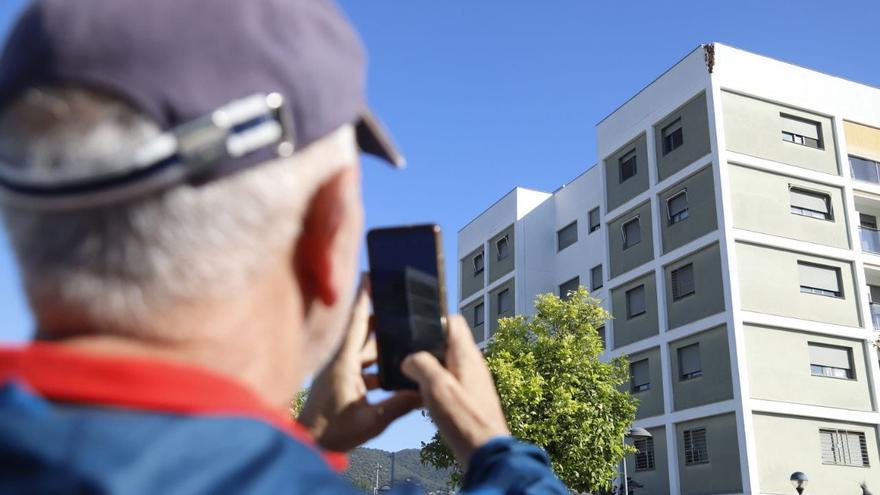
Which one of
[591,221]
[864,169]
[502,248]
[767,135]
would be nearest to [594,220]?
[591,221]

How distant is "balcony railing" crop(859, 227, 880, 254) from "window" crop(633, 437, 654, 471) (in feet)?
33.1

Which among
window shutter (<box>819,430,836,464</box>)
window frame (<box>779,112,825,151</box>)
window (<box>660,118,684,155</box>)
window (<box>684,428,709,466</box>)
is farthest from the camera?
window (<box>660,118,684,155</box>)

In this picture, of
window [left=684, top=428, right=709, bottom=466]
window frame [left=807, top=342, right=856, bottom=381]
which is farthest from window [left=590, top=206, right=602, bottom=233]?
window [left=684, top=428, right=709, bottom=466]

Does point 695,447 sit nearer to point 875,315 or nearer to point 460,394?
point 875,315

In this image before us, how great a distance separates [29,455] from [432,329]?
0.90m

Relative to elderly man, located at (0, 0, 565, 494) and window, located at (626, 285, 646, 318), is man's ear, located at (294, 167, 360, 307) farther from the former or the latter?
window, located at (626, 285, 646, 318)

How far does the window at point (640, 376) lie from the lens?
98.5ft

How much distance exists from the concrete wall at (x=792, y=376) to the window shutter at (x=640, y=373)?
173 inches

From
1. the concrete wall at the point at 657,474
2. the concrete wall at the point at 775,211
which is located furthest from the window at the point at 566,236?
the concrete wall at the point at 657,474

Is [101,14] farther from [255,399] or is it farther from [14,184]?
[255,399]

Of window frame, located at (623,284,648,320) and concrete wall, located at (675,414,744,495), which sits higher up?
window frame, located at (623,284,648,320)

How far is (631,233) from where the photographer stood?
32812 mm

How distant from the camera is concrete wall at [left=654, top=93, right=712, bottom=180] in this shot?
2955cm

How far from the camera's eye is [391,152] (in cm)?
124
